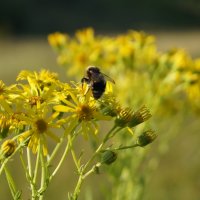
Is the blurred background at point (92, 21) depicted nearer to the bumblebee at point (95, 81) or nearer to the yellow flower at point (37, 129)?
the bumblebee at point (95, 81)

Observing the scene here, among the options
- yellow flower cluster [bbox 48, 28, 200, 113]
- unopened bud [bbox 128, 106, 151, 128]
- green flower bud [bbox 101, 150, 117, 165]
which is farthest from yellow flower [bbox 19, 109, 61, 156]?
yellow flower cluster [bbox 48, 28, 200, 113]

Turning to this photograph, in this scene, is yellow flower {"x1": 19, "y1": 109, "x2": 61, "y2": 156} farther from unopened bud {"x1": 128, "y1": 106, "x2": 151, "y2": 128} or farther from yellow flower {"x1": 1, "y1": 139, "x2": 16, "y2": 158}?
unopened bud {"x1": 128, "y1": 106, "x2": 151, "y2": 128}

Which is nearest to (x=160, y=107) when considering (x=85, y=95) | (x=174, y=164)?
(x=85, y=95)

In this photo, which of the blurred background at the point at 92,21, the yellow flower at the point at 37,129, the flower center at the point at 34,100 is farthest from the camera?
the blurred background at the point at 92,21

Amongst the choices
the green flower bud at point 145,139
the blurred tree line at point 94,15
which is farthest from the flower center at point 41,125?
the blurred tree line at point 94,15

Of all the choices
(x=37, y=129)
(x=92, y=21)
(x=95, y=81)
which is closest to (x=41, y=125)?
(x=37, y=129)

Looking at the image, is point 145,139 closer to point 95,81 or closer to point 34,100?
point 95,81

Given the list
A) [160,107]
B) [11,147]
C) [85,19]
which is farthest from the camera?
[85,19]

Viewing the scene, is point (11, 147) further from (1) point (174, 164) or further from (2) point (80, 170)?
(1) point (174, 164)
